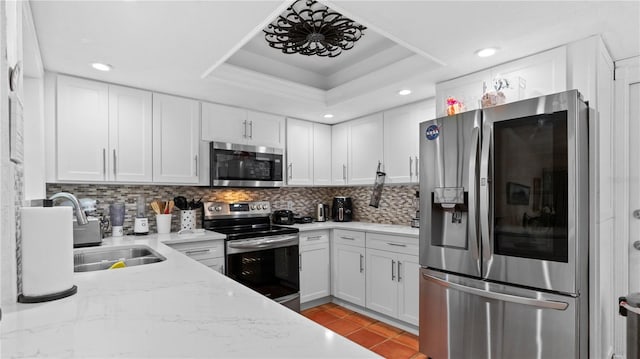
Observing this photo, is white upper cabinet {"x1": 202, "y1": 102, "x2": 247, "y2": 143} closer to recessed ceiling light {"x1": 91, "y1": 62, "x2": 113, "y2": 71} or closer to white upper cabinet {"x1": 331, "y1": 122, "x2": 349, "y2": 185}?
recessed ceiling light {"x1": 91, "y1": 62, "x2": 113, "y2": 71}

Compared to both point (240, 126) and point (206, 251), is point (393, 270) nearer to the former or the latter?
point (206, 251)

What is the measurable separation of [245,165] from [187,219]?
→ 2.53ft

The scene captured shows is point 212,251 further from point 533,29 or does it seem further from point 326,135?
point 533,29

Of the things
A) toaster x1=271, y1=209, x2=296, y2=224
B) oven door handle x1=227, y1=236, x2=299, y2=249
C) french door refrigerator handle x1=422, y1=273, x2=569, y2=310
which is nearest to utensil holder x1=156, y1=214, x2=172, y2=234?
oven door handle x1=227, y1=236, x2=299, y2=249

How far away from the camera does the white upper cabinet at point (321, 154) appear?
4.07 meters

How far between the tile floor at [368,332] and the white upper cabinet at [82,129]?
2414mm

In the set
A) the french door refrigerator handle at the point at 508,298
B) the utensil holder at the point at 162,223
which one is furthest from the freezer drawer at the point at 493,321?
the utensil holder at the point at 162,223

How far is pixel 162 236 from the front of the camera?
285 centimetres

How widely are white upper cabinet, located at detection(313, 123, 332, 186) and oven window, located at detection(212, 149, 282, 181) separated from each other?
22.1 inches

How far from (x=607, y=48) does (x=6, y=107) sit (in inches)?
119

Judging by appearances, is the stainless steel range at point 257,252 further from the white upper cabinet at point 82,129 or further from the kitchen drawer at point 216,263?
the white upper cabinet at point 82,129

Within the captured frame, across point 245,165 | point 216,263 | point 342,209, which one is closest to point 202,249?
point 216,263

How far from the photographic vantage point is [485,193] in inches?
79.0

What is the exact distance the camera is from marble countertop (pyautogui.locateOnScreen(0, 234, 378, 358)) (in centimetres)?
70
